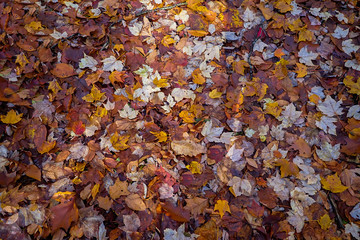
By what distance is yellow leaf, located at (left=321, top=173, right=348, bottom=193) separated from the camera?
1818mm

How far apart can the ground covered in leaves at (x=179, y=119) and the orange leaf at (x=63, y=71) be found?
2cm

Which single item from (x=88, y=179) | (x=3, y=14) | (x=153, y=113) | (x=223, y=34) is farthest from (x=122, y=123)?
(x=3, y=14)

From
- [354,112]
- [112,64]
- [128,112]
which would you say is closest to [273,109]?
[354,112]

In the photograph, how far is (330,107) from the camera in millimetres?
2105

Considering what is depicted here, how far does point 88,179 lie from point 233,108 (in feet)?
4.63

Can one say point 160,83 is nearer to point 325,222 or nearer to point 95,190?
point 95,190

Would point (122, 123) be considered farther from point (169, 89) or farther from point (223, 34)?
point (223, 34)

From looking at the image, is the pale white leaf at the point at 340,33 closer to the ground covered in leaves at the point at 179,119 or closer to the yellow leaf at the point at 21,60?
the ground covered in leaves at the point at 179,119

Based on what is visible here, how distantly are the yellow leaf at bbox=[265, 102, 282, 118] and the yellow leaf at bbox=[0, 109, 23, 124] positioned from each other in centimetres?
222

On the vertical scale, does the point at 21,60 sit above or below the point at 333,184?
above

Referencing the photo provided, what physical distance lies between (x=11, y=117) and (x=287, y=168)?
2.41 meters

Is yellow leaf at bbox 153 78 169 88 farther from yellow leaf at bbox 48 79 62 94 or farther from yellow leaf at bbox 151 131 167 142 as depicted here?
yellow leaf at bbox 48 79 62 94

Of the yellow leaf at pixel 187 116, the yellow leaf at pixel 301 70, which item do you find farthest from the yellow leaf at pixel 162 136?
the yellow leaf at pixel 301 70

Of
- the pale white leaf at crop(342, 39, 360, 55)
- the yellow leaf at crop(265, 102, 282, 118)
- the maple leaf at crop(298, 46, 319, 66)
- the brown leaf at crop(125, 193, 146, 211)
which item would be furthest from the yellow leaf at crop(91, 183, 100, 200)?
the pale white leaf at crop(342, 39, 360, 55)
